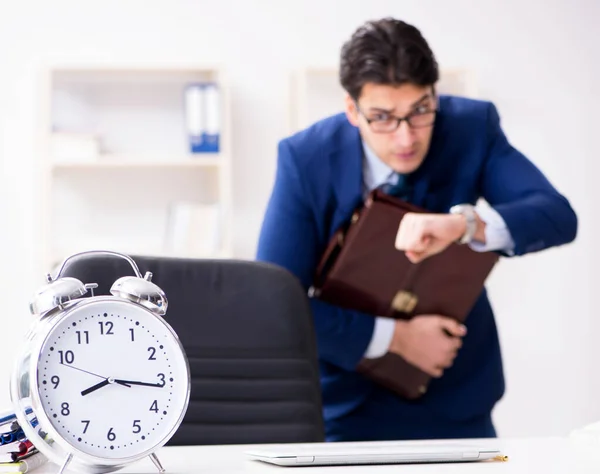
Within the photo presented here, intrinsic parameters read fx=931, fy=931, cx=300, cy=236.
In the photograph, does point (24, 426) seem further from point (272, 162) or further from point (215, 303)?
point (272, 162)

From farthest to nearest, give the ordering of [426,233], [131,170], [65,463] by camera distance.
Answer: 1. [131,170]
2. [426,233]
3. [65,463]

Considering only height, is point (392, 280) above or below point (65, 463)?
below

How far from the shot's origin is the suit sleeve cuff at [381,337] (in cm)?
194

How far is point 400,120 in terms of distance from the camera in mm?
1910

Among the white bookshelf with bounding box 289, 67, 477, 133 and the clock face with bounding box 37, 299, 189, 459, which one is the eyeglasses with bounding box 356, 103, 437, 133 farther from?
the white bookshelf with bounding box 289, 67, 477, 133

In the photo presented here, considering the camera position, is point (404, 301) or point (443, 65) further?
point (443, 65)

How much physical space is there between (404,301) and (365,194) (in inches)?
9.6

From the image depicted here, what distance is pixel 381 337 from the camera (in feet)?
6.39

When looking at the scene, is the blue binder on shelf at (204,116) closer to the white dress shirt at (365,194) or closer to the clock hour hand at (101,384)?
the white dress shirt at (365,194)

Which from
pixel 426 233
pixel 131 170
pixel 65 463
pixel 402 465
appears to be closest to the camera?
pixel 65 463

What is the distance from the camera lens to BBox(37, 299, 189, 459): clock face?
0.91 m

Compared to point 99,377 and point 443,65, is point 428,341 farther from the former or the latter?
point 443,65

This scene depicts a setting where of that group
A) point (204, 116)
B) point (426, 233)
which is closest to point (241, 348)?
point (426, 233)

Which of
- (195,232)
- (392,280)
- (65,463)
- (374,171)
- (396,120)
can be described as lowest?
(195,232)
